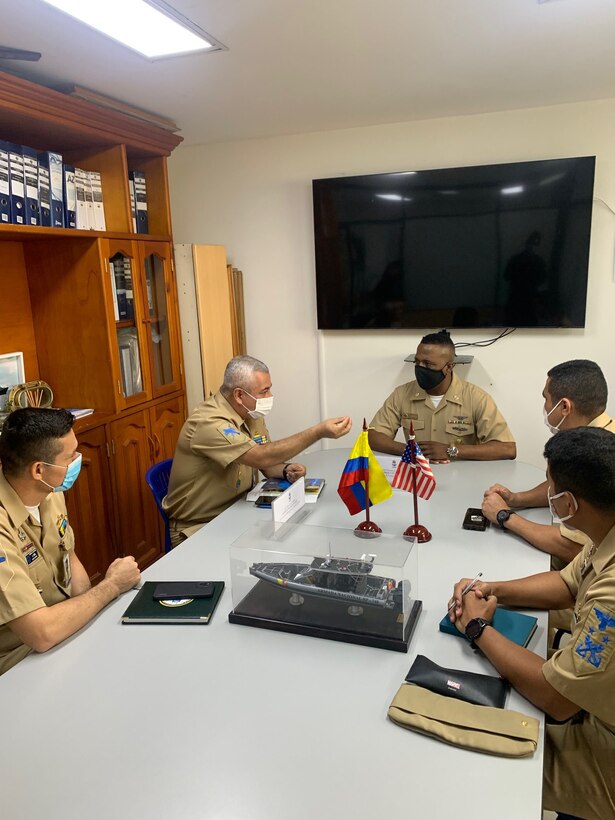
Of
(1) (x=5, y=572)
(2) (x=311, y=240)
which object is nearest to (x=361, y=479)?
(1) (x=5, y=572)

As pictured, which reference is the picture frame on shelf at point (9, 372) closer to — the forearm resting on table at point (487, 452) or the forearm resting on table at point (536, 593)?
the forearm resting on table at point (487, 452)

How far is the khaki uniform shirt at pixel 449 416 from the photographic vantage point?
3080mm

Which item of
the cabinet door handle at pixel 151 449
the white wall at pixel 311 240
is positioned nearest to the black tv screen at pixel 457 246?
the white wall at pixel 311 240

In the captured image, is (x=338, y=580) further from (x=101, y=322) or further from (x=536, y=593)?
(x=101, y=322)

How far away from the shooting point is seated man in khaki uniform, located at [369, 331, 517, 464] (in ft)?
10.00

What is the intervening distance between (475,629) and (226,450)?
1297 millimetres

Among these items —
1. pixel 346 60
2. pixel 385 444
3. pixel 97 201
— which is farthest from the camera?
pixel 97 201

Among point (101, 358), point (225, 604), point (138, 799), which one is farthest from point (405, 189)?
point (138, 799)

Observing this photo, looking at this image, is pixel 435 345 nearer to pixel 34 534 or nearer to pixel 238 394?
pixel 238 394

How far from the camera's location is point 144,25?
7.34 ft

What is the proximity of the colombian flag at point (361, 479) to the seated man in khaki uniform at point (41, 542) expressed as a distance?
0.76 metres

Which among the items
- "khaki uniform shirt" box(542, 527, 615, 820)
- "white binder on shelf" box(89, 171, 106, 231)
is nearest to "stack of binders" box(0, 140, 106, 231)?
"white binder on shelf" box(89, 171, 106, 231)

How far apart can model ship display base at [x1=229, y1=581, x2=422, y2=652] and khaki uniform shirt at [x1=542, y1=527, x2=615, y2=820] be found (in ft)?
1.21

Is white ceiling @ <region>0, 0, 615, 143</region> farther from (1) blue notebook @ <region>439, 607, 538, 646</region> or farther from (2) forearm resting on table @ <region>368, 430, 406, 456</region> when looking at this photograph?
(1) blue notebook @ <region>439, 607, 538, 646</region>
